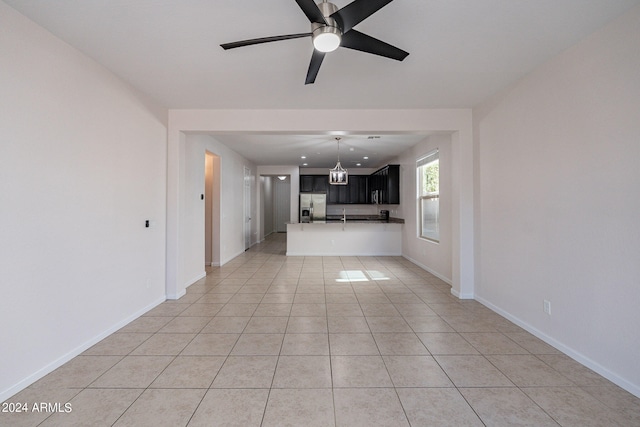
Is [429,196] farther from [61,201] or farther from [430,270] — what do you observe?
[61,201]

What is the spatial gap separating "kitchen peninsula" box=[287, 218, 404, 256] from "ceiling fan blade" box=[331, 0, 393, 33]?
5.52 meters

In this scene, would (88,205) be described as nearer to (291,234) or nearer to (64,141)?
(64,141)

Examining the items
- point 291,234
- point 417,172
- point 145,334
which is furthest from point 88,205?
point 417,172

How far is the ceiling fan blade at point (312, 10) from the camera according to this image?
4.80 feet

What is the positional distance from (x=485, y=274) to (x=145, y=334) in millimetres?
3945

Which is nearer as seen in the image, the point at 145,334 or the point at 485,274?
the point at 145,334

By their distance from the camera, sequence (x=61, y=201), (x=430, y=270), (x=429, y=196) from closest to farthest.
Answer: (x=61, y=201)
(x=430, y=270)
(x=429, y=196)

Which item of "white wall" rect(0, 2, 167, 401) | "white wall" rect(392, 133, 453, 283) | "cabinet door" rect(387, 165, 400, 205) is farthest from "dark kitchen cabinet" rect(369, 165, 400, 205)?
"white wall" rect(0, 2, 167, 401)

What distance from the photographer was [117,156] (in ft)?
9.14

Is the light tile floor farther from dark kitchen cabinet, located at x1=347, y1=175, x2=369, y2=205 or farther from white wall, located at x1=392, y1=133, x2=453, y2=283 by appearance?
dark kitchen cabinet, located at x1=347, y1=175, x2=369, y2=205

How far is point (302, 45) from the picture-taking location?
228cm

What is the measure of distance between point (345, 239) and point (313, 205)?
7.10 feet

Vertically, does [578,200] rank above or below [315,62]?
below

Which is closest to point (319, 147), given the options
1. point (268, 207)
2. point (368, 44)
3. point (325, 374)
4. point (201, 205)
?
point (201, 205)
